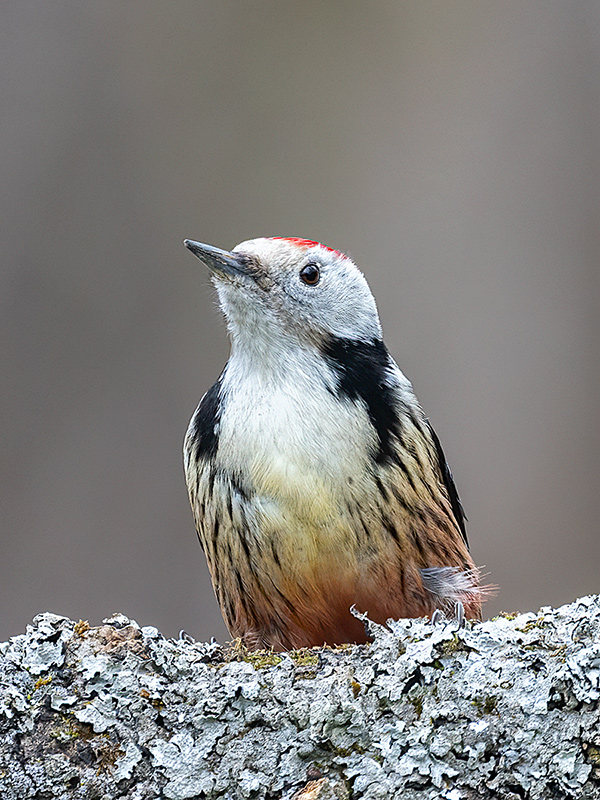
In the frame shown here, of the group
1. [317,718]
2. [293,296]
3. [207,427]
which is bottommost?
[317,718]

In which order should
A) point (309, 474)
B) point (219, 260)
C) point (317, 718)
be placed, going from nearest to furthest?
point (317, 718) → point (309, 474) → point (219, 260)

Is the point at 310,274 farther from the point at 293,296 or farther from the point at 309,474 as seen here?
the point at 309,474

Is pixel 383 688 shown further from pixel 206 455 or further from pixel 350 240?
pixel 350 240

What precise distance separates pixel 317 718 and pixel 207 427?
0.90 meters

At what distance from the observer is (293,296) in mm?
2621

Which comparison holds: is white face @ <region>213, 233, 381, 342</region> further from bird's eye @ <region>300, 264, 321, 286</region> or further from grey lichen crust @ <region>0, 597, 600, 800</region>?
grey lichen crust @ <region>0, 597, 600, 800</region>

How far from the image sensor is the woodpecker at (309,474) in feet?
7.69

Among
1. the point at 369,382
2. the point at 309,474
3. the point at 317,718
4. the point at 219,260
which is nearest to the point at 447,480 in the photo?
the point at 369,382

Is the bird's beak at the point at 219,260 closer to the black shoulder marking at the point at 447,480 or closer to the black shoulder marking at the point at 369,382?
the black shoulder marking at the point at 369,382

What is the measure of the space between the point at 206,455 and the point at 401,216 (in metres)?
1.92

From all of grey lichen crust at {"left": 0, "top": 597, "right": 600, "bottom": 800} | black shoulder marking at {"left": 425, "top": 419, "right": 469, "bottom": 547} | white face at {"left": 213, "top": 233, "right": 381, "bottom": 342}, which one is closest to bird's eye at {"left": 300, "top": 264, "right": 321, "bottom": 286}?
white face at {"left": 213, "top": 233, "right": 381, "bottom": 342}

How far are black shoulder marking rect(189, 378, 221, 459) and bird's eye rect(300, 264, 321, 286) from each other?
0.33 m

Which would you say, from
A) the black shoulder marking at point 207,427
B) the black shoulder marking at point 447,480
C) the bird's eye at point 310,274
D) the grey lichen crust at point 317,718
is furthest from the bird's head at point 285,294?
the grey lichen crust at point 317,718

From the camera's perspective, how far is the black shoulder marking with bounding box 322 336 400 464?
2533mm
